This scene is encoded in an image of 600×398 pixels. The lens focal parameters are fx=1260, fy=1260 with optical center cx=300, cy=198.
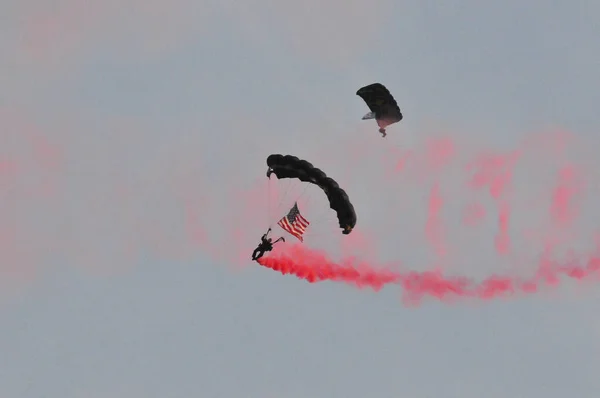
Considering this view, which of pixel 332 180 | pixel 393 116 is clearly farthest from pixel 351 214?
pixel 393 116

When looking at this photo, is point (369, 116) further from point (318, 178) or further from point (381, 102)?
point (318, 178)

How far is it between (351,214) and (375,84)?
22.8 feet

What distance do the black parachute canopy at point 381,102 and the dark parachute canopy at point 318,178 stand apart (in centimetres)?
478

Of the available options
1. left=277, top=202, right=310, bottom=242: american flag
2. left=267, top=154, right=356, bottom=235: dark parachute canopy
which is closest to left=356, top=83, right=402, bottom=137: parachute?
left=267, top=154, right=356, bottom=235: dark parachute canopy

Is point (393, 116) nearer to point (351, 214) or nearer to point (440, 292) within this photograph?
point (351, 214)

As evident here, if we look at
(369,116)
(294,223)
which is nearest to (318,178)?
(294,223)

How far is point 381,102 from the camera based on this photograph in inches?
2499

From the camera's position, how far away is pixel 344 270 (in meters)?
69.4

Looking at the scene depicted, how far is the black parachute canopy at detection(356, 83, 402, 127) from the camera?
207ft

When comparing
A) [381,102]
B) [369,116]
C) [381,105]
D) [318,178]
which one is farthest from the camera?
[369,116]

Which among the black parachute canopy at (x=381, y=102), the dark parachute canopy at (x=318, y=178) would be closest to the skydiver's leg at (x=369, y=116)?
the black parachute canopy at (x=381, y=102)

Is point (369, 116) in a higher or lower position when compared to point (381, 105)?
higher

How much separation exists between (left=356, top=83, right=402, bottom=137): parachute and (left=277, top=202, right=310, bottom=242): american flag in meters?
5.97

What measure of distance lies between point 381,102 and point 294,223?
7510mm
